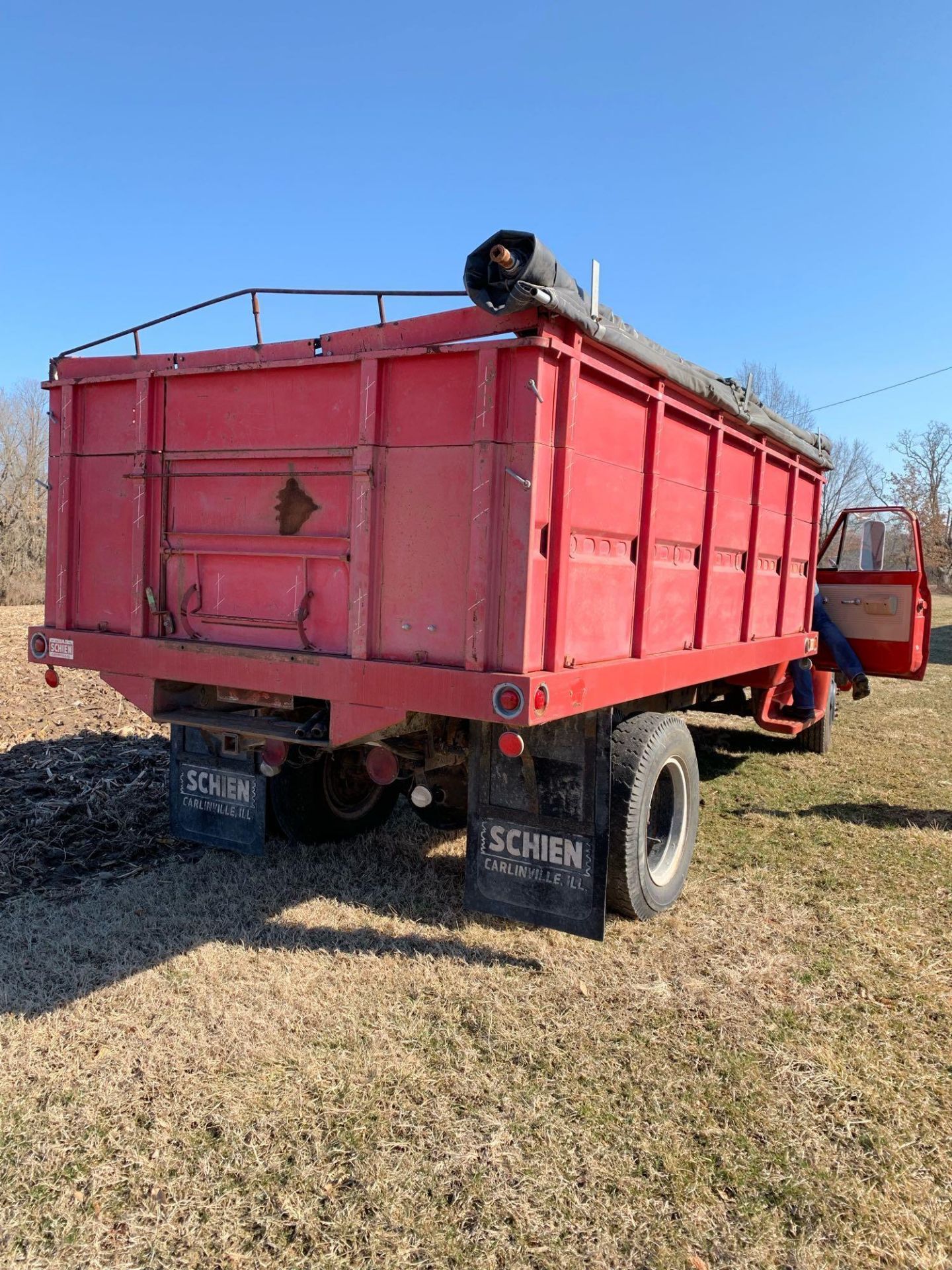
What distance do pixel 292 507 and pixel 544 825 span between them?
67.8 inches

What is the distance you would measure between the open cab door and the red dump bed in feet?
11.4

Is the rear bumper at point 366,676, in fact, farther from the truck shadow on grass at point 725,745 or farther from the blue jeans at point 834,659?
the truck shadow on grass at point 725,745

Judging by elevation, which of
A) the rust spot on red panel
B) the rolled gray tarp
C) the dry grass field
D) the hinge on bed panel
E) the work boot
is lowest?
the dry grass field

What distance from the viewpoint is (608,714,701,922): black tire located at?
405 cm

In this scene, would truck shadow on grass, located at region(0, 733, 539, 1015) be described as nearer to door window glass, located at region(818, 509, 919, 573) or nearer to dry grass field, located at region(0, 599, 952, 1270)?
dry grass field, located at region(0, 599, 952, 1270)

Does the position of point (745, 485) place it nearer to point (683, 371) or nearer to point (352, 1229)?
point (683, 371)

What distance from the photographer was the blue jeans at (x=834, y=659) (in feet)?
24.3

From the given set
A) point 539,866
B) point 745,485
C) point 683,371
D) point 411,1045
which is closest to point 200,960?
point 411,1045

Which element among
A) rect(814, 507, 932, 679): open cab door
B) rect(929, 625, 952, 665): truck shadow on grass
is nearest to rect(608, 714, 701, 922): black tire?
rect(814, 507, 932, 679): open cab door

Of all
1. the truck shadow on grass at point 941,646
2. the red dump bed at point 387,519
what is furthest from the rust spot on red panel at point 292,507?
the truck shadow on grass at point 941,646

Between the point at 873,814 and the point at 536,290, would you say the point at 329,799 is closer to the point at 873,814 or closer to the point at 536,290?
the point at 536,290

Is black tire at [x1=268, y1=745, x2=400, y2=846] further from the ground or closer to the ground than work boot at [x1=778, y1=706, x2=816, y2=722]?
closer to the ground

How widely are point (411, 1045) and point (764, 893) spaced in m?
2.38

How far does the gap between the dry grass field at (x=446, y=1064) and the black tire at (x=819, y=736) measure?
9.79ft
